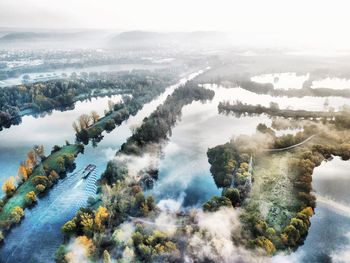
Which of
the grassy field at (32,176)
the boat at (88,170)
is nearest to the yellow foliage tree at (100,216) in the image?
the grassy field at (32,176)

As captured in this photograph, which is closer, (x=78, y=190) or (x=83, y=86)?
(x=78, y=190)

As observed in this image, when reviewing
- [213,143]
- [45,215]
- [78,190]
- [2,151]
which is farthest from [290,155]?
[2,151]

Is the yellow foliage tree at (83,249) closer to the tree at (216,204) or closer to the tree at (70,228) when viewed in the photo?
the tree at (70,228)

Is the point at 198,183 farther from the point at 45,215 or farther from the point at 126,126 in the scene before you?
the point at 126,126

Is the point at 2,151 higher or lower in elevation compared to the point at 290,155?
lower

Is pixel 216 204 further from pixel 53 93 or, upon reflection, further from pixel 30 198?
pixel 53 93

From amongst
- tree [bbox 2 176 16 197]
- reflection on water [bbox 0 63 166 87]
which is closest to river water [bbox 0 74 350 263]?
tree [bbox 2 176 16 197]

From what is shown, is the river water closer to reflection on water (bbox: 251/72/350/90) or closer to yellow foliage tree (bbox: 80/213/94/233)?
yellow foliage tree (bbox: 80/213/94/233)
